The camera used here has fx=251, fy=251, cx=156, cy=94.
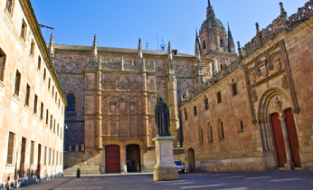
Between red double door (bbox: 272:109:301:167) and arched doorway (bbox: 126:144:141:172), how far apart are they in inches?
839

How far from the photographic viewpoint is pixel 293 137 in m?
13.5

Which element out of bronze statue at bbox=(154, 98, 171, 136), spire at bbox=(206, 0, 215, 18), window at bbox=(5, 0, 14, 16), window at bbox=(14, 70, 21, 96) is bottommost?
bronze statue at bbox=(154, 98, 171, 136)

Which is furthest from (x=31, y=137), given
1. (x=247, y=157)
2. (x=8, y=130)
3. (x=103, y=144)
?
(x=103, y=144)

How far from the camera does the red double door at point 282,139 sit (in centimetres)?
1330

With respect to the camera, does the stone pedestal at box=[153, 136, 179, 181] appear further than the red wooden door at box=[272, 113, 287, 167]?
No

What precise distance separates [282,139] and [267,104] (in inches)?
86.2

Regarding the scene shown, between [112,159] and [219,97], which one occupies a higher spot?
[219,97]

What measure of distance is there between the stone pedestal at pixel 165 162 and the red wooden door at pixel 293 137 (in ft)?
21.3

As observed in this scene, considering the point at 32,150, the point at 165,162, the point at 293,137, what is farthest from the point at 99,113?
the point at 293,137

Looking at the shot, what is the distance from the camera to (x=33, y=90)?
1459cm

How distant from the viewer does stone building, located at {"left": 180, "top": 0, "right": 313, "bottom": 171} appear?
12.0 metres

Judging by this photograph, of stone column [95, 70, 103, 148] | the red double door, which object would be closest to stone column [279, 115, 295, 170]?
the red double door

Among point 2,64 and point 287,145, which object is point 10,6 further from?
point 287,145

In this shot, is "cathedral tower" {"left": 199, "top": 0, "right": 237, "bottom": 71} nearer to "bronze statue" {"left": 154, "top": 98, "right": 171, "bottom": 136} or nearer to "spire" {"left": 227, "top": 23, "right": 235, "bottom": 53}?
"spire" {"left": 227, "top": 23, "right": 235, "bottom": 53}
